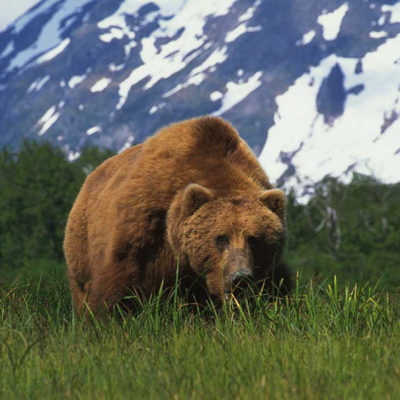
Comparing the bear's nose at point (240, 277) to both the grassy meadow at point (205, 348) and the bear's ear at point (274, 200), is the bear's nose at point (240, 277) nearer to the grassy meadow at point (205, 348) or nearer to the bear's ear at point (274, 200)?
the grassy meadow at point (205, 348)

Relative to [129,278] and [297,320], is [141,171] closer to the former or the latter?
[129,278]

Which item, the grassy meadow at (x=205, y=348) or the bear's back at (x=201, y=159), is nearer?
the grassy meadow at (x=205, y=348)

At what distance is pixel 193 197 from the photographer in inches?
209

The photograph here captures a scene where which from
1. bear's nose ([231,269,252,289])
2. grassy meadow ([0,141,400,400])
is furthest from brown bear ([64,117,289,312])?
grassy meadow ([0,141,400,400])

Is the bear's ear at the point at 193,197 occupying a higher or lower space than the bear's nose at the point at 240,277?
higher

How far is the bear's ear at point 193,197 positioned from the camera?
530 centimetres

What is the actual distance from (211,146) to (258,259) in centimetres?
106

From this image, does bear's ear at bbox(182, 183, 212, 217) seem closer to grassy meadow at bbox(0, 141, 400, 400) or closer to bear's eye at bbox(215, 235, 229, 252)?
bear's eye at bbox(215, 235, 229, 252)

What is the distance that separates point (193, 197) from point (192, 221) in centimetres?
20

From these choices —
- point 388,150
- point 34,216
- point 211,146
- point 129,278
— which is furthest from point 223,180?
point 388,150

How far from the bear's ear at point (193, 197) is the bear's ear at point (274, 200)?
47 cm

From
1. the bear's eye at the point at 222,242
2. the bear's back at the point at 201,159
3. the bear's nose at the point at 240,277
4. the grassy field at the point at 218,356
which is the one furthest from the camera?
the bear's back at the point at 201,159

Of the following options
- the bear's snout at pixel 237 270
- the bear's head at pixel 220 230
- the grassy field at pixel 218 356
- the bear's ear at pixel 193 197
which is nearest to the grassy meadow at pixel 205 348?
the grassy field at pixel 218 356

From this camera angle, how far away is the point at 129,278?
5441 millimetres
